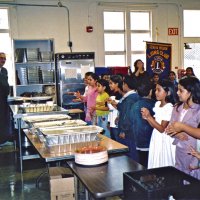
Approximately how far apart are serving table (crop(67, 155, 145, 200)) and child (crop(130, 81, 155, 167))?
97 centimetres

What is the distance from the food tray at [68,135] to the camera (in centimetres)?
272

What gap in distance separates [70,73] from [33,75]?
797 millimetres

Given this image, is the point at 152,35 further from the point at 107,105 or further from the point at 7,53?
the point at 107,105

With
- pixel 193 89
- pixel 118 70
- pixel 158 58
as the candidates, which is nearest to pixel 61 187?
pixel 193 89

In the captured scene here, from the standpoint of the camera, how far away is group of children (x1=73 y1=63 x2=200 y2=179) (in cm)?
265

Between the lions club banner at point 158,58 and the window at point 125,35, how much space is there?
567mm

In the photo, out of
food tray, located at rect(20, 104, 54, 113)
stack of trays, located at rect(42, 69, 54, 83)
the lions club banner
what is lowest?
food tray, located at rect(20, 104, 54, 113)

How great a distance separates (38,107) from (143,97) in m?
1.71

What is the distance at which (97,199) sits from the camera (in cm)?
199

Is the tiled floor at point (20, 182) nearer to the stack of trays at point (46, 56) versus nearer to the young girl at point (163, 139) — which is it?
the young girl at point (163, 139)

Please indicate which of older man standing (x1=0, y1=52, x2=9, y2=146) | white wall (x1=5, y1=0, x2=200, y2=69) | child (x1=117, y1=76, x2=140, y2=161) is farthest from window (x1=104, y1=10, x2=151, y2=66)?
child (x1=117, y1=76, x2=140, y2=161)

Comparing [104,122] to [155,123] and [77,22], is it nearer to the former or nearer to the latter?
[155,123]

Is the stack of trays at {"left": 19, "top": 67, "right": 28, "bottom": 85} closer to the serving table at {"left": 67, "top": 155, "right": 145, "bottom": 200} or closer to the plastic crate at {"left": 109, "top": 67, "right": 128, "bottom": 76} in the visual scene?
the plastic crate at {"left": 109, "top": 67, "right": 128, "bottom": 76}

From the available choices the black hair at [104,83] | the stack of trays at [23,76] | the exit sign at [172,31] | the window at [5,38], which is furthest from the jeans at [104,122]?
the exit sign at [172,31]
